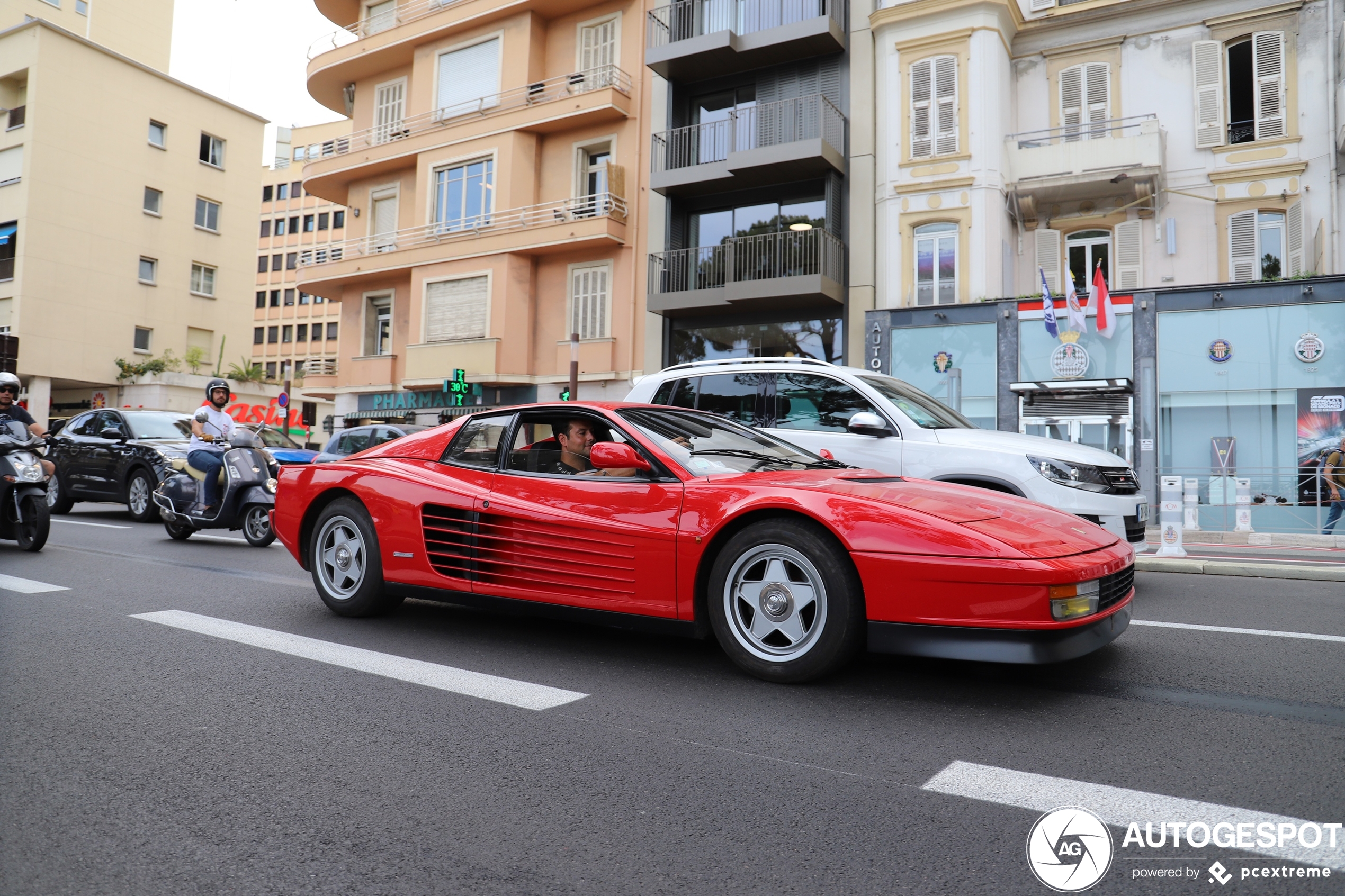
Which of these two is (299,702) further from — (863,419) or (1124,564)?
(863,419)

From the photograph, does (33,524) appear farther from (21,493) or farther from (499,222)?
(499,222)

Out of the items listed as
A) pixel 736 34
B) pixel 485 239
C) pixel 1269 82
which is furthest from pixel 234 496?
pixel 1269 82

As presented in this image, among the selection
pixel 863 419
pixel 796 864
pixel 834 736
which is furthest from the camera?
pixel 863 419

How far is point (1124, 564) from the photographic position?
13.2ft

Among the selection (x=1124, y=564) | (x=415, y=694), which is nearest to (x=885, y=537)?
(x=1124, y=564)

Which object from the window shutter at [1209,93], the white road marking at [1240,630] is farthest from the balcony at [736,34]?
the white road marking at [1240,630]

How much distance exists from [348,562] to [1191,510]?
12.9 meters

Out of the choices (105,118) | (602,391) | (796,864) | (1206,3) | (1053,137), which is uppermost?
(105,118)

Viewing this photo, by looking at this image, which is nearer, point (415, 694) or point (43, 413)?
point (415, 694)

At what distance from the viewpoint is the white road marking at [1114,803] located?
7.59ft

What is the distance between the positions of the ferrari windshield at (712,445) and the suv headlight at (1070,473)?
2372 millimetres

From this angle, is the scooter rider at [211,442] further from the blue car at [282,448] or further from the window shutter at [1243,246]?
the window shutter at [1243,246]

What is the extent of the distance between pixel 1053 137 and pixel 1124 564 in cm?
1762

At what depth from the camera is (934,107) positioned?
19.4 meters
